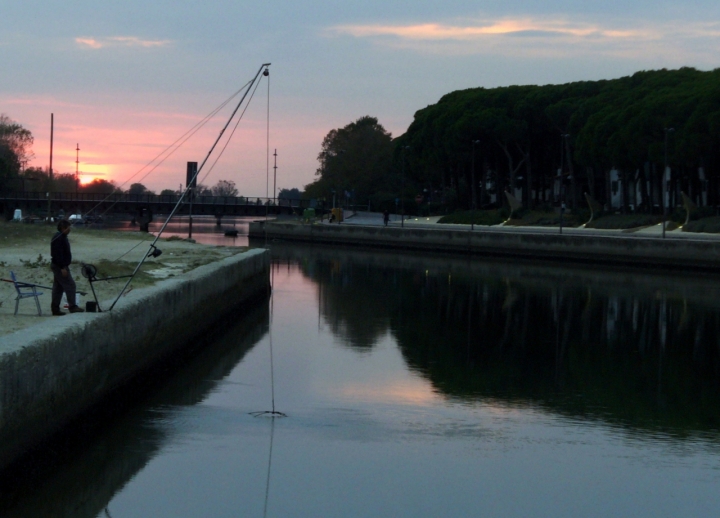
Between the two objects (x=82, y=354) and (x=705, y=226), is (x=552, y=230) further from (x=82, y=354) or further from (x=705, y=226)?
(x=82, y=354)

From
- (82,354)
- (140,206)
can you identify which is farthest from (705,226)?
(140,206)

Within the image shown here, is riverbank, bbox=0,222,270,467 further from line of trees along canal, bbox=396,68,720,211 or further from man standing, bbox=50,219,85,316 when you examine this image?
line of trees along canal, bbox=396,68,720,211

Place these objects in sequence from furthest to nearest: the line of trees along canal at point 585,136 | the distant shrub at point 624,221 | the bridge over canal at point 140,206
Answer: the bridge over canal at point 140,206 < the distant shrub at point 624,221 < the line of trees along canal at point 585,136

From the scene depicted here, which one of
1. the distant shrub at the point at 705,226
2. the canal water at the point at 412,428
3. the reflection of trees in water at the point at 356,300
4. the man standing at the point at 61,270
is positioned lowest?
the canal water at the point at 412,428

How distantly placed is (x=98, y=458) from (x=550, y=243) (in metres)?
43.2

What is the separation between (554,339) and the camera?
23500 mm

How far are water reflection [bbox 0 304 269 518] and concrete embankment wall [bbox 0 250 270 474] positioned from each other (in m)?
0.28

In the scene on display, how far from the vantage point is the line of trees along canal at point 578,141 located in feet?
205

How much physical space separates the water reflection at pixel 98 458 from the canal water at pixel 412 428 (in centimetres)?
3

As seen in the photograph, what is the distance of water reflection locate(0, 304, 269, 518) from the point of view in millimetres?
10258

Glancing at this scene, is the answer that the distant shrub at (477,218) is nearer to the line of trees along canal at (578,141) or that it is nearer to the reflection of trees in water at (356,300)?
the line of trees along canal at (578,141)

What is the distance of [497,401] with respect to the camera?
1600 centimetres

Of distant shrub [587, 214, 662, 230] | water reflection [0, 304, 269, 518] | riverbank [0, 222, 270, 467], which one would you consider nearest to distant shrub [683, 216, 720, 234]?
distant shrub [587, 214, 662, 230]

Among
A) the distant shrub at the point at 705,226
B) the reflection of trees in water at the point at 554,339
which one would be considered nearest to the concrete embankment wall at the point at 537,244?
the distant shrub at the point at 705,226
